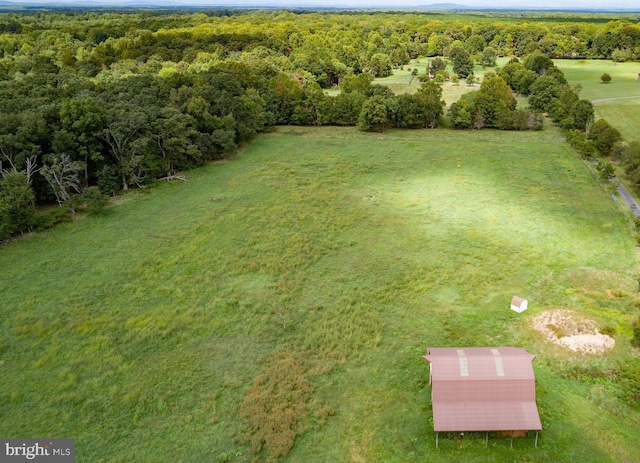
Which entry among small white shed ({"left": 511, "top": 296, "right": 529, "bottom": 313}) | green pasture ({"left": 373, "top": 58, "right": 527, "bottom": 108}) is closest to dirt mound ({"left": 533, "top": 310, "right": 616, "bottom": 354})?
small white shed ({"left": 511, "top": 296, "right": 529, "bottom": 313})

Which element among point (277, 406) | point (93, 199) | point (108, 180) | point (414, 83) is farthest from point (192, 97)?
point (414, 83)

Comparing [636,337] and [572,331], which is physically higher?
[636,337]

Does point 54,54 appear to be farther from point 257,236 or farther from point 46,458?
point 46,458

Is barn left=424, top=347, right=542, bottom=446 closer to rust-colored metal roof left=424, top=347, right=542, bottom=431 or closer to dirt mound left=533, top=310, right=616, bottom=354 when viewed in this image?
rust-colored metal roof left=424, top=347, right=542, bottom=431

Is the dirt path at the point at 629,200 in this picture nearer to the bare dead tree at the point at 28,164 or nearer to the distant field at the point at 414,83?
the distant field at the point at 414,83

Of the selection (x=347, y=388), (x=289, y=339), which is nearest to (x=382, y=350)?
(x=347, y=388)

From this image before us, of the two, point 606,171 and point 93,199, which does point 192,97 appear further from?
point 606,171

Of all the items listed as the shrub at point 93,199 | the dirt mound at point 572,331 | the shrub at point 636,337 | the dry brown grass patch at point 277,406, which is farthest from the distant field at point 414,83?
the dry brown grass patch at point 277,406

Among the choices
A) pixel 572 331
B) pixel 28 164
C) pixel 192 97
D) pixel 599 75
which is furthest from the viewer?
pixel 599 75
